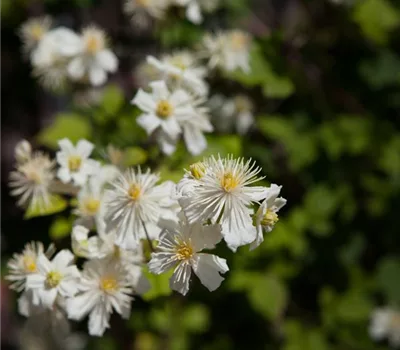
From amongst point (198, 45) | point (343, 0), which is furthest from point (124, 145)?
point (343, 0)

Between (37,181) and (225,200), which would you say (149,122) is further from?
(225,200)

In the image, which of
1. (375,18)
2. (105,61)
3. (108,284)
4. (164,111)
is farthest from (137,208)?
(375,18)

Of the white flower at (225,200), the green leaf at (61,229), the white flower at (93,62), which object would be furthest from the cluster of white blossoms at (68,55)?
the white flower at (225,200)

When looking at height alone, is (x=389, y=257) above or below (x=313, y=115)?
below

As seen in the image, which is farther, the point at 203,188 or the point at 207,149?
the point at 207,149

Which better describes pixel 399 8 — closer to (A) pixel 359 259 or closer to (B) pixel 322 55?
(B) pixel 322 55

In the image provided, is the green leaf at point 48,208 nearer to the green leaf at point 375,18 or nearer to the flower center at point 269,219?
the flower center at point 269,219
